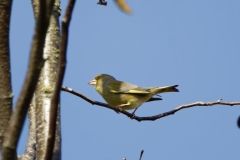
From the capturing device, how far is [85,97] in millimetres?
3281

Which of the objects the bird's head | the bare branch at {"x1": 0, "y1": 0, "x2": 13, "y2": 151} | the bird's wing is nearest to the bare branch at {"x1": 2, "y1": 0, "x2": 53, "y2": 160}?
the bare branch at {"x1": 0, "y1": 0, "x2": 13, "y2": 151}

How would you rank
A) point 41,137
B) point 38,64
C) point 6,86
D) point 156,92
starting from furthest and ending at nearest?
point 156,92 < point 41,137 < point 6,86 < point 38,64

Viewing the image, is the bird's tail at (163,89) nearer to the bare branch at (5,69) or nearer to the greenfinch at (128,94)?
the greenfinch at (128,94)

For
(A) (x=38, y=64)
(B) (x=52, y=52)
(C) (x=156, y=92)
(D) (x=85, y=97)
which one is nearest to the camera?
(A) (x=38, y=64)

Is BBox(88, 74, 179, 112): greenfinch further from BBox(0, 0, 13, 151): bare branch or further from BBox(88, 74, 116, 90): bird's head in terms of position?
BBox(0, 0, 13, 151): bare branch

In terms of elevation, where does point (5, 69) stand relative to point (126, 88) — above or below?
below

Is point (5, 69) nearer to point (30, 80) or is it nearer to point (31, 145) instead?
point (30, 80)

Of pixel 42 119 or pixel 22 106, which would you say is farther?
pixel 42 119

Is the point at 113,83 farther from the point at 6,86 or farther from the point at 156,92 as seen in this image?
the point at 6,86

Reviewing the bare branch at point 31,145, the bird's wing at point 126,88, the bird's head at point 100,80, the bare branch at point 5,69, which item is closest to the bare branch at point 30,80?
the bare branch at point 5,69

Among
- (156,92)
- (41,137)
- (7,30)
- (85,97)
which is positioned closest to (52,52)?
(85,97)

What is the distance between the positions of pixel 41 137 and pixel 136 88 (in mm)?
4306

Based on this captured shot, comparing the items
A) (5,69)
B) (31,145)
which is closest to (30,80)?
(5,69)

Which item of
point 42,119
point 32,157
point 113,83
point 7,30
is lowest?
point 32,157
